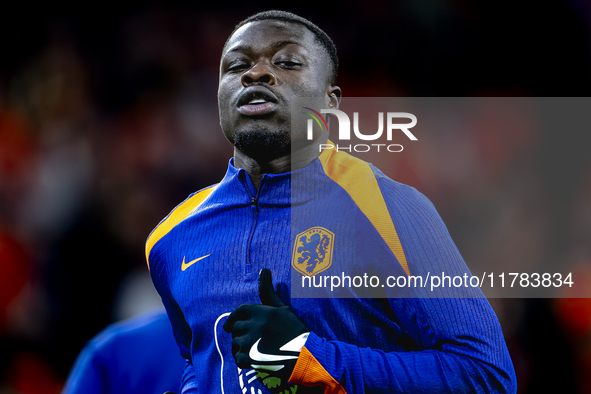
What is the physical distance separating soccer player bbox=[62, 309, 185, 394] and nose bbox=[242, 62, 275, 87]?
2.81 ft

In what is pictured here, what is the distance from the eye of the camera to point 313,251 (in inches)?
47.3

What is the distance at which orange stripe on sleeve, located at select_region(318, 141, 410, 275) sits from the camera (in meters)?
1.16

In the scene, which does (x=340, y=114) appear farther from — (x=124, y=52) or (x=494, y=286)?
(x=124, y=52)

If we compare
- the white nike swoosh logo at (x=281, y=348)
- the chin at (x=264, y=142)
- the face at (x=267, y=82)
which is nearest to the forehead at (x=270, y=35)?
the face at (x=267, y=82)

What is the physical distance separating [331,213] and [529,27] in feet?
3.54

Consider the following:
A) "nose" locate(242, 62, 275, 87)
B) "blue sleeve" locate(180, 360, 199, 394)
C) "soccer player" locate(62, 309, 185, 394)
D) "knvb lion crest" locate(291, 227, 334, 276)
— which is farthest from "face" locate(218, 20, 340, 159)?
"soccer player" locate(62, 309, 185, 394)

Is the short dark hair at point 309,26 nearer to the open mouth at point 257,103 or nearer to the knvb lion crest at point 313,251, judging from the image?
the open mouth at point 257,103

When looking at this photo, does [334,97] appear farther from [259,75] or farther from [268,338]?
[268,338]

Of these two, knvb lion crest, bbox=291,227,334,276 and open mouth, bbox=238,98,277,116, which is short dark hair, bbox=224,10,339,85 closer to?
open mouth, bbox=238,98,277,116

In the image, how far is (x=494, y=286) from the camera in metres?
1.32

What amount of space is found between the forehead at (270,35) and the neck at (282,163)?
0.25 m

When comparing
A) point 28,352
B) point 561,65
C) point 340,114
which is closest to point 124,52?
point 28,352

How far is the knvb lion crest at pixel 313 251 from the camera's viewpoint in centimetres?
118

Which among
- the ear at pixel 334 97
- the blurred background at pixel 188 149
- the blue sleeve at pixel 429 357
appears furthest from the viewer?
the blurred background at pixel 188 149
